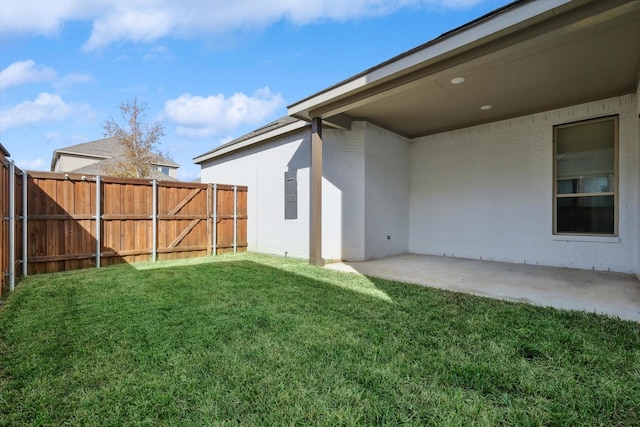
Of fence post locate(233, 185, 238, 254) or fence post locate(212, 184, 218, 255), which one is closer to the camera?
fence post locate(212, 184, 218, 255)

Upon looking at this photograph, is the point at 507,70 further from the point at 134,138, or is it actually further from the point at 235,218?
the point at 134,138

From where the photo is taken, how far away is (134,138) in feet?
48.2

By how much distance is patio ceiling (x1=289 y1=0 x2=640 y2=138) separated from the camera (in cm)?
317

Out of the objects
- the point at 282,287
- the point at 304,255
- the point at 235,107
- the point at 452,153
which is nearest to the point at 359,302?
the point at 282,287

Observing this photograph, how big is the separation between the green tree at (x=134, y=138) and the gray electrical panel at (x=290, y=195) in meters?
10.5

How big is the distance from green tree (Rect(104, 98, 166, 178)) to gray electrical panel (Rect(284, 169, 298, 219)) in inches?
413

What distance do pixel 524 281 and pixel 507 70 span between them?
3.25 metres

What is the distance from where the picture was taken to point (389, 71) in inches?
174

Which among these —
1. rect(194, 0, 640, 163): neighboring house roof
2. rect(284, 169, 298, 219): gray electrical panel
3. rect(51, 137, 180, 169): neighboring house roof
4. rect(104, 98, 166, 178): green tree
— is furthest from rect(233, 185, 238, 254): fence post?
rect(51, 137, 180, 169): neighboring house roof

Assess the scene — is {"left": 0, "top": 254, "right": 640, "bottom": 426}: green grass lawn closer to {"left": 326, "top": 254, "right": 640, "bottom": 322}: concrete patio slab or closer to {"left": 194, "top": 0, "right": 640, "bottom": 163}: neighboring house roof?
{"left": 326, "top": 254, "right": 640, "bottom": 322}: concrete patio slab

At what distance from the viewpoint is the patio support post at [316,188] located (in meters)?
6.03

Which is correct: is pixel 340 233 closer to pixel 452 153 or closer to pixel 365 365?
pixel 452 153

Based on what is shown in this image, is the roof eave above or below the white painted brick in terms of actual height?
above

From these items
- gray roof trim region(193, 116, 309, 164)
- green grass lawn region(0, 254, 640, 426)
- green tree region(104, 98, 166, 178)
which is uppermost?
green tree region(104, 98, 166, 178)
